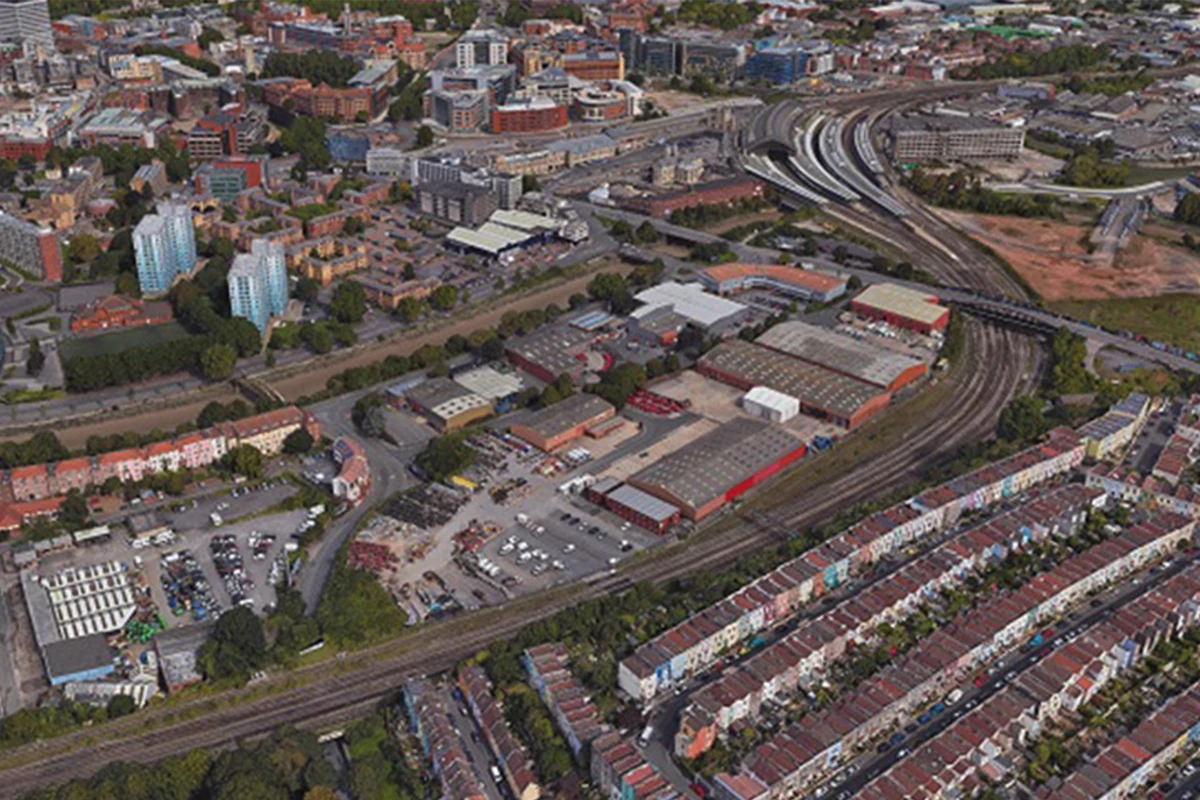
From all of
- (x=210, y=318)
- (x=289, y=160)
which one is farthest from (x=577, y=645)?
(x=289, y=160)

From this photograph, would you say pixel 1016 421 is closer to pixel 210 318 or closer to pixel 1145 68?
pixel 210 318

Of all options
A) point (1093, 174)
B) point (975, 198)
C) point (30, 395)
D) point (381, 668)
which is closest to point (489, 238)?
point (30, 395)

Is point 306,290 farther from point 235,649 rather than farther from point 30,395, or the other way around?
point 235,649

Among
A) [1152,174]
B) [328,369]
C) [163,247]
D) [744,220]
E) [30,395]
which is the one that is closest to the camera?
[30,395]

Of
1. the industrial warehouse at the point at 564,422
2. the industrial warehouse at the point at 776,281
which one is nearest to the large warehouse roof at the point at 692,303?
the industrial warehouse at the point at 776,281

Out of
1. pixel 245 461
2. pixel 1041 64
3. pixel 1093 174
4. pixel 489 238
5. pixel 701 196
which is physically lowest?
pixel 245 461

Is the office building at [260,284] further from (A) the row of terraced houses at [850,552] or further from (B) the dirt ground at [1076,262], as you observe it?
(B) the dirt ground at [1076,262]

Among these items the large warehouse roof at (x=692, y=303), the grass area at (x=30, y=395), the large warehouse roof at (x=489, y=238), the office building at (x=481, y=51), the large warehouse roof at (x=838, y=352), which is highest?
the office building at (x=481, y=51)
